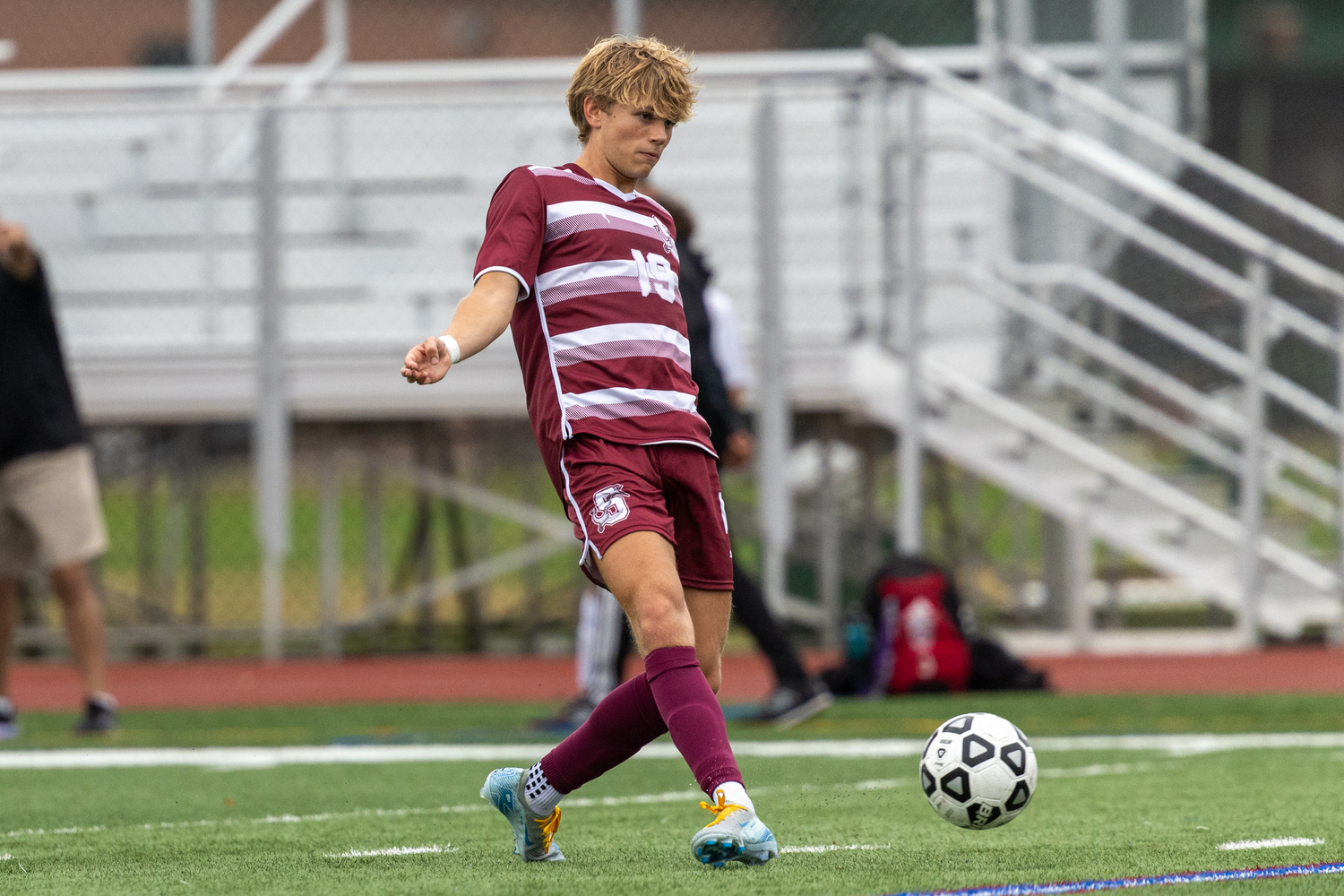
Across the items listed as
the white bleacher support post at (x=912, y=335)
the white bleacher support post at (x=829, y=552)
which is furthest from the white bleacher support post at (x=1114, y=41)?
the white bleacher support post at (x=829, y=552)

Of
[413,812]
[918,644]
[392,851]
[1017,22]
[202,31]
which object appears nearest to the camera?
[392,851]

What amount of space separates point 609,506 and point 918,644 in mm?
4658

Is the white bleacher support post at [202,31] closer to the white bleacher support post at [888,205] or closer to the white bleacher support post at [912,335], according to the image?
the white bleacher support post at [888,205]

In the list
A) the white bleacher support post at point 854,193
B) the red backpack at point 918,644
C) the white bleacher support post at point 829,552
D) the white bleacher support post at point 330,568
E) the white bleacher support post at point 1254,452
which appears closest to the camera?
the red backpack at point 918,644

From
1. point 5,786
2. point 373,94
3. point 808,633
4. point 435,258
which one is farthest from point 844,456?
point 5,786

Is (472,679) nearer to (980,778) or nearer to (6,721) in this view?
(6,721)

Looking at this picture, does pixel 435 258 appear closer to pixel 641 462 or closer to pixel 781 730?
pixel 781 730

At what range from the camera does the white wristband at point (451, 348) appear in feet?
10.9

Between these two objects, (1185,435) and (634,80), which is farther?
(1185,435)

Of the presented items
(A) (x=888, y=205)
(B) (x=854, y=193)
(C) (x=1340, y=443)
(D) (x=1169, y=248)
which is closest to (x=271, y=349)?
(B) (x=854, y=193)

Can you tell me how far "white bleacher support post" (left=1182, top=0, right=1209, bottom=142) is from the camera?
1070 cm

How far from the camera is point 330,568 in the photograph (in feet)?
34.9

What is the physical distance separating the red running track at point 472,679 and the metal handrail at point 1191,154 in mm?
2136

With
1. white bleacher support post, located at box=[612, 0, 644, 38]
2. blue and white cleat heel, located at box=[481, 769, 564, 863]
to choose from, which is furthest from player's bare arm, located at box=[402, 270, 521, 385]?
white bleacher support post, located at box=[612, 0, 644, 38]
